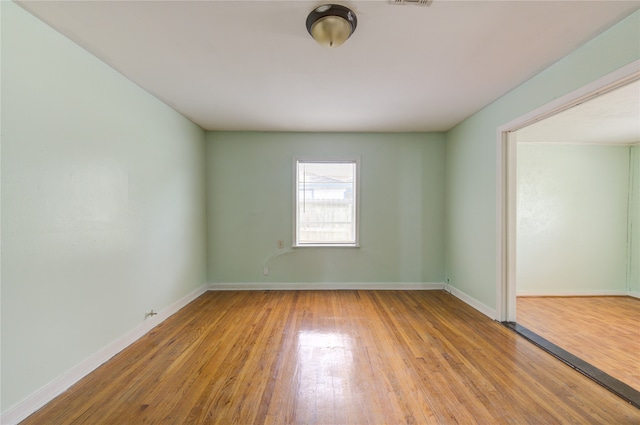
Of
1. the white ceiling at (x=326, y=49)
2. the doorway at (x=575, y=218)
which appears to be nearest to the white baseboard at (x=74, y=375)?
the white ceiling at (x=326, y=49)

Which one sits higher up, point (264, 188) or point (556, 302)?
point (264, 188)

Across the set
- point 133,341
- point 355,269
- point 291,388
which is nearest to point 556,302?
point 355,269

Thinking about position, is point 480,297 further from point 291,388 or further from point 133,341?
point 133,341

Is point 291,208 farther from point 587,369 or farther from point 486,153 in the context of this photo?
→ point 587,369

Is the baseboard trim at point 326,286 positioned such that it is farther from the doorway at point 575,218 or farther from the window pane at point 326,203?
the doorway at point 575,218

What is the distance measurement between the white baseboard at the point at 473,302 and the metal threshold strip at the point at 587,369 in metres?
0.27

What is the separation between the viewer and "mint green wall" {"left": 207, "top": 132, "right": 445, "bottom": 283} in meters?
3.93

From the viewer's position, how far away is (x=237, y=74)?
2.23m

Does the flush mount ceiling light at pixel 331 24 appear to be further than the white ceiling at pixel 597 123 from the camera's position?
No

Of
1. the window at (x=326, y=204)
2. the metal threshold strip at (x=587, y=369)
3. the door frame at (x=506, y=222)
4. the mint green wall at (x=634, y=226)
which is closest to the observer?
the metal threshold strip at (x=587, y=369)

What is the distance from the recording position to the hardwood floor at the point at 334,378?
4.92 ft

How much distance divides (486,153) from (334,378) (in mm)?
2902

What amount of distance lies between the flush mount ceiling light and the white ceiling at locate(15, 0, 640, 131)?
0.04 m

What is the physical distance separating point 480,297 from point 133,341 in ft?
12.4
